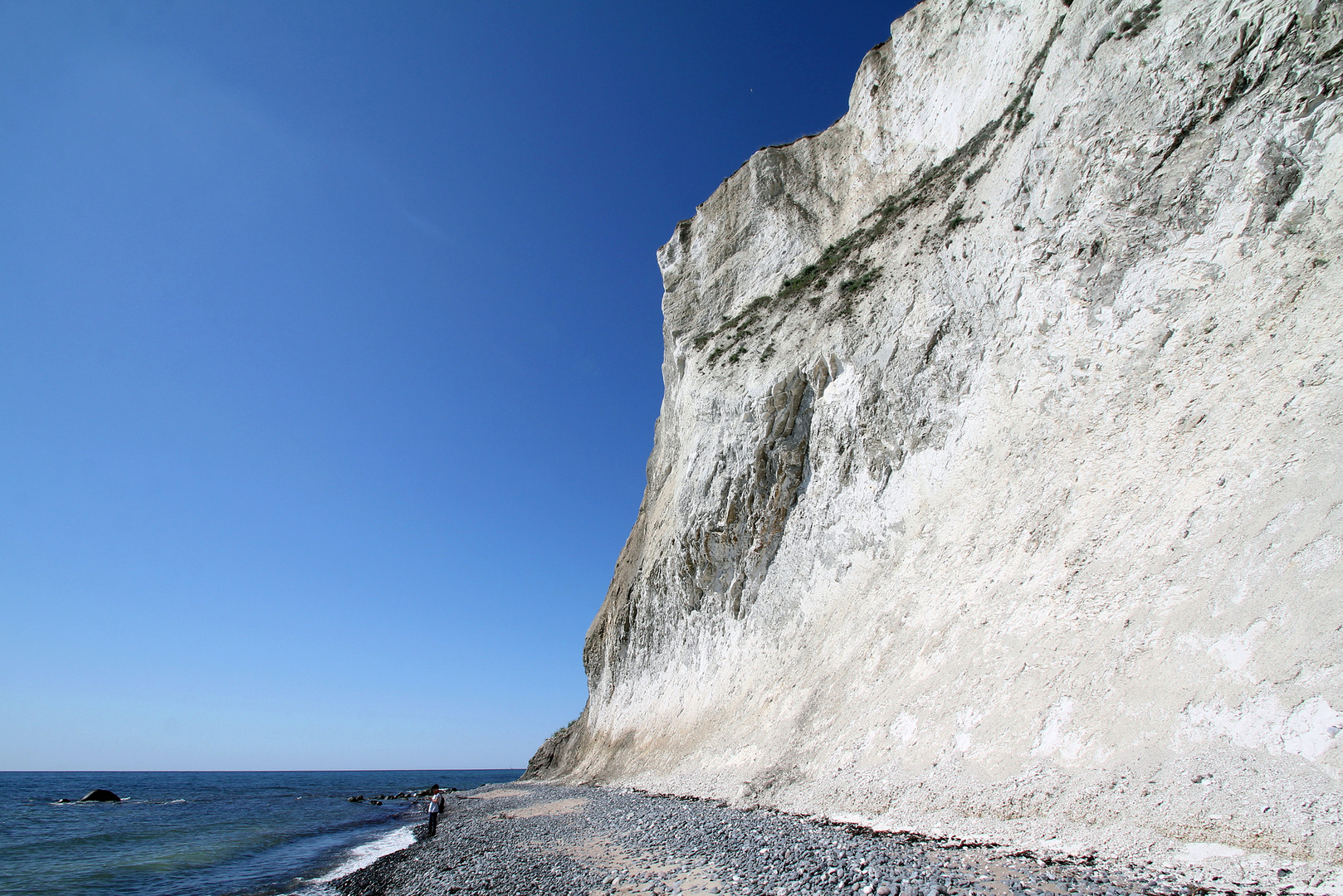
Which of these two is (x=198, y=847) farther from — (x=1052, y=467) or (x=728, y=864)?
(x=1052, y=467)

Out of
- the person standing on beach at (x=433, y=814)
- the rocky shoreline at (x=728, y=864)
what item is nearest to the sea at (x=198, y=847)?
the person standing on beach at (x=433, y=814)

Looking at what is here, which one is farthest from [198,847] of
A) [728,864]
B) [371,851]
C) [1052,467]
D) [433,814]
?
[1052,467]

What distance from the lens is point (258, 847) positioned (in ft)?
60.0

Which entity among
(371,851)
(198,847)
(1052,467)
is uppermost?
(1052,467)

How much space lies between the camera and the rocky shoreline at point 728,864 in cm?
554

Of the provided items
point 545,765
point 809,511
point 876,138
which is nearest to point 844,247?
point 876,138

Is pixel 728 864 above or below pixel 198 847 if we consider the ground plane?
above

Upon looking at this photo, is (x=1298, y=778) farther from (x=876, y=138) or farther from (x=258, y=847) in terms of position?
(x=258, y=847)

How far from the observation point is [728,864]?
7672 millimetres

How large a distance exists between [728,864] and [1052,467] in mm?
8035

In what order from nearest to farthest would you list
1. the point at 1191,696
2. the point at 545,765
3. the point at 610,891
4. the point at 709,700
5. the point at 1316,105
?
the point at 1191,696
the point at 610,891
the point at 1316,105
the point at 709,700
the point at 545,765

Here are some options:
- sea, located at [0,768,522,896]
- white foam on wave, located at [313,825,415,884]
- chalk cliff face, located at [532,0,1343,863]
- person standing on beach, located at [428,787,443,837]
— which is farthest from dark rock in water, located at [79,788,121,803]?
chalk cliff face, located at [532,0,1343,863]

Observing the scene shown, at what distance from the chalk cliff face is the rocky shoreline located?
0.50 metres

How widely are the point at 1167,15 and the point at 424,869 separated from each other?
20.3m
